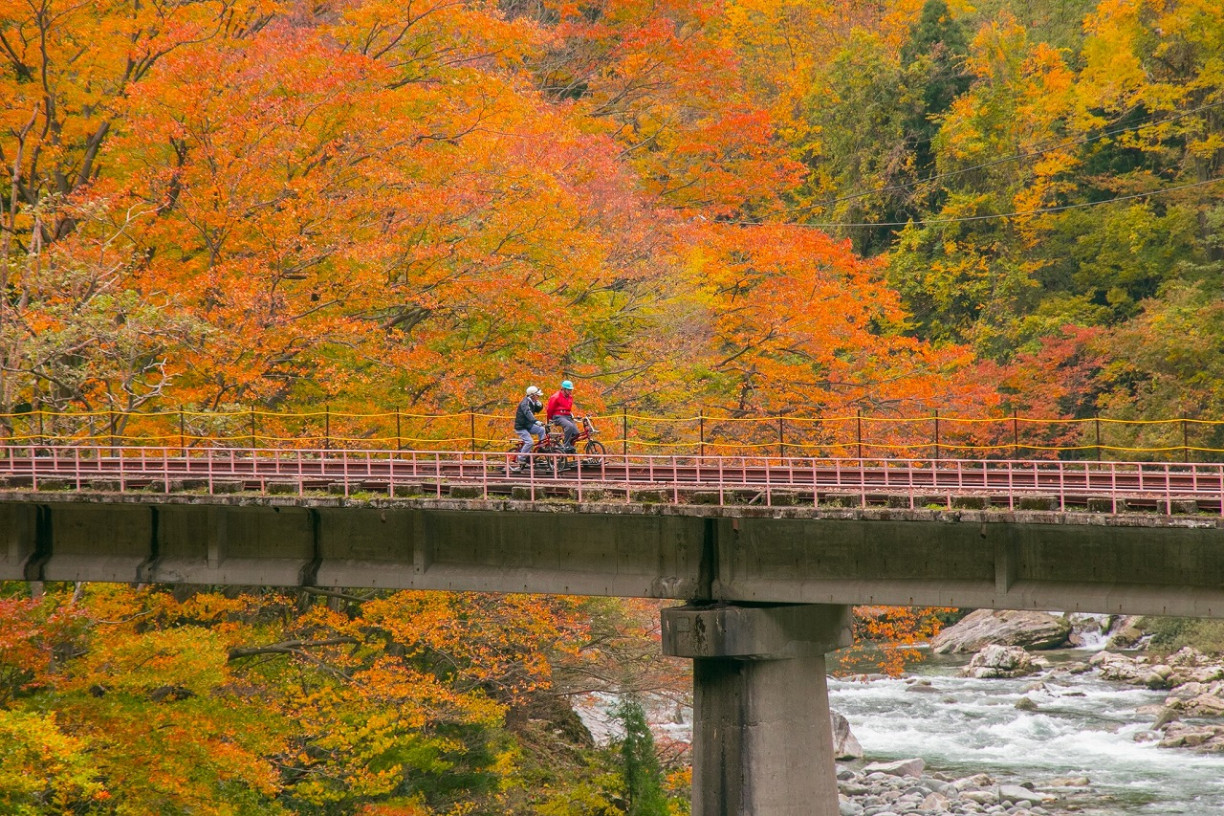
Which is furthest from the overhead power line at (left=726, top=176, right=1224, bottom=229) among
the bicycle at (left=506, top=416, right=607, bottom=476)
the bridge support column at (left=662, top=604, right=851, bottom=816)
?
the bridge support column at (left=662, top=604, right=851, bottom=816)

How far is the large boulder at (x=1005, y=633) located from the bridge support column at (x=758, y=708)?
96.4 ft

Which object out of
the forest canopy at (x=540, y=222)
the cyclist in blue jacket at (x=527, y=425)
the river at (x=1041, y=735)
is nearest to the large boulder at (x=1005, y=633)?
the river at (x=1041, y=735)

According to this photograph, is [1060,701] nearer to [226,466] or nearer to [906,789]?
[906,789]

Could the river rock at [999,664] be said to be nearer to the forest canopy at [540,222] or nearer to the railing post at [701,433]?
the forest canopy at [540,222]

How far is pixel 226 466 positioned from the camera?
86.9ft

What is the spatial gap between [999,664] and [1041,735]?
7.51 m

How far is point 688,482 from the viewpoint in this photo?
Answer: 21.9m

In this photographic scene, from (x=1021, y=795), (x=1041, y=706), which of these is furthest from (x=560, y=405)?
(x=1041, y=706)

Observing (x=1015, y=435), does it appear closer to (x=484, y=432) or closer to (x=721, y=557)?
(x=721, y=557)

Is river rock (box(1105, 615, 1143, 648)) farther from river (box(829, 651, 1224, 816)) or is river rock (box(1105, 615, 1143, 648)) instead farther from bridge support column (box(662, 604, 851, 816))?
bridge support column (box(662, 604, 851, 816))

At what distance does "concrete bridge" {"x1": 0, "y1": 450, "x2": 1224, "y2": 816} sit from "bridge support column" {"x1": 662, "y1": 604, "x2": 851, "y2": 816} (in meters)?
0.03

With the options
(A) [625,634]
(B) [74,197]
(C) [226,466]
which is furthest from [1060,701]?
(B) [74,197]

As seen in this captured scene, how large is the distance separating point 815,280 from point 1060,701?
14.6m

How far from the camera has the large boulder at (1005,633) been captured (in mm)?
49688
